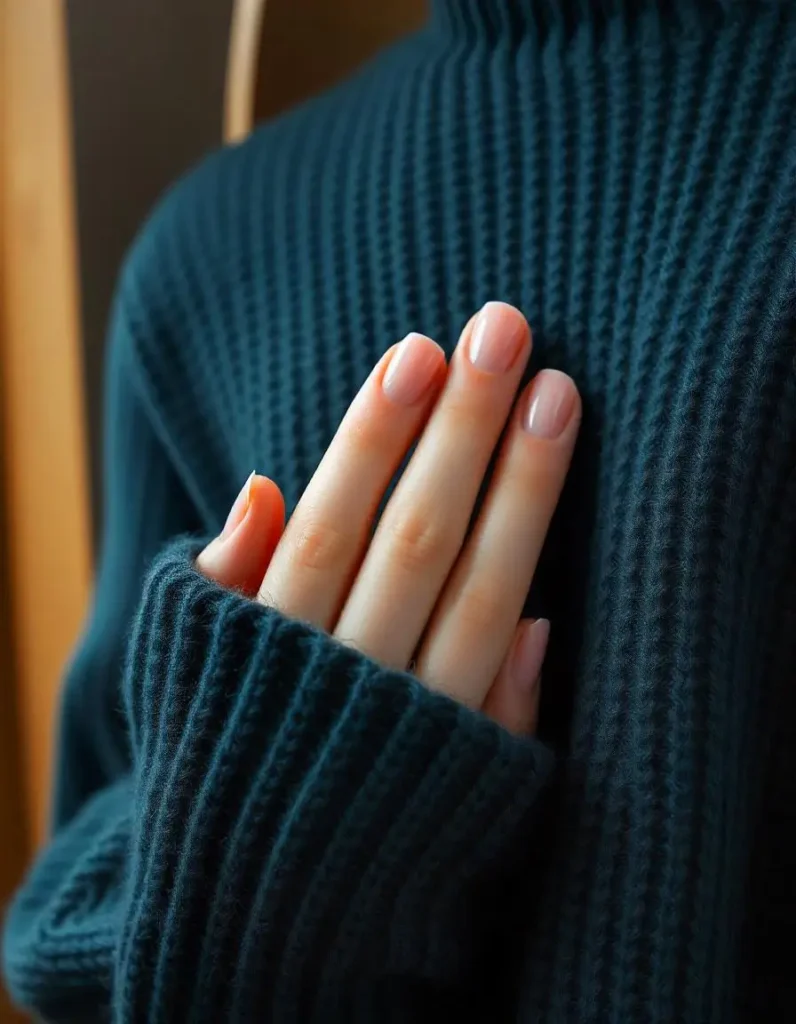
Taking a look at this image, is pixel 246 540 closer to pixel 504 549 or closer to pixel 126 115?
pixel 504 549

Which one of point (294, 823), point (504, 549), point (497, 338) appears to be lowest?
point (294, 823)

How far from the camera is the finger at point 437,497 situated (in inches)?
17.7

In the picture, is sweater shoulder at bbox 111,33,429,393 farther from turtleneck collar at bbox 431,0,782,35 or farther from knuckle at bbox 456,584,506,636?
knuckle at bbox 456,584,506,636

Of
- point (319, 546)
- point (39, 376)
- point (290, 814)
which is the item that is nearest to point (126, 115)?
point (39, 376)

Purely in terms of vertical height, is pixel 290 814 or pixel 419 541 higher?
pixel 419 541

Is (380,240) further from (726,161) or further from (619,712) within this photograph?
(619,712)

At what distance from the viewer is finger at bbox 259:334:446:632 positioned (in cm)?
46

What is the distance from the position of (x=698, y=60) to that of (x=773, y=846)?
0.40 m

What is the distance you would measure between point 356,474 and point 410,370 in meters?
0.06

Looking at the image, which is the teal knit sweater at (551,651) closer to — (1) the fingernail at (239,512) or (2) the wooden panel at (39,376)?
(1) the fingernail at (239,512)

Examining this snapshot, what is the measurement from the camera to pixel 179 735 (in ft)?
1.47

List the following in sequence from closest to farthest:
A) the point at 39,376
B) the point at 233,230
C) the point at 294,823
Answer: the point at 294,823, the point at 233,230, the point at 39,376

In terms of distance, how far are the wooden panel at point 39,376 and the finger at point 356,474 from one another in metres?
0.45

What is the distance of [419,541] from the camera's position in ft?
1.49
